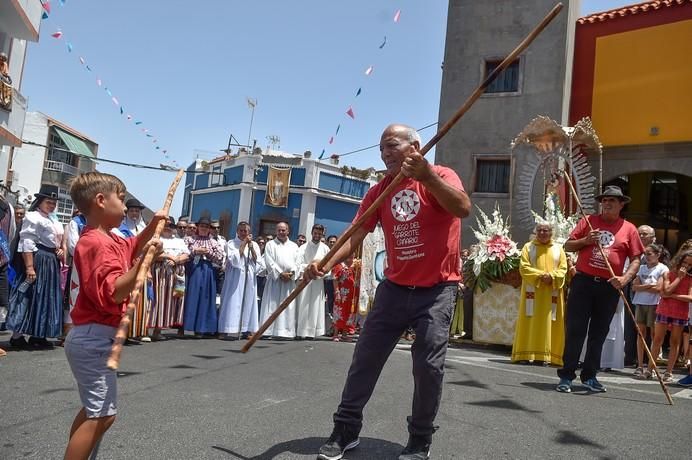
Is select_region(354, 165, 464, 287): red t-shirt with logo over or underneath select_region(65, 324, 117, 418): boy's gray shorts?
over

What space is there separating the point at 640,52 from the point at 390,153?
13.6 meters

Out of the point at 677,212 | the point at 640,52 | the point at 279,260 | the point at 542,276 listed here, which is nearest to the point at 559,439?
the point at 542,276

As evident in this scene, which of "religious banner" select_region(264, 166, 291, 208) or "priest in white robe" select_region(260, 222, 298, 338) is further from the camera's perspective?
"religious banner" select_region(264, 166, 291, 208)

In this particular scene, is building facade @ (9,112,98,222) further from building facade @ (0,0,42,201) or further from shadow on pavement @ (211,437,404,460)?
shadow on pavement @ (211,437,404,460)

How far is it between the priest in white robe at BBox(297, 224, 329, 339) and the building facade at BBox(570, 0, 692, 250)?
A: 8.17 metres

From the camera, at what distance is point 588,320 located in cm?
603

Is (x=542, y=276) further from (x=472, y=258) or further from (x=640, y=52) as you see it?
(x=640, y=52)

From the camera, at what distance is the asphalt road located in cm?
348

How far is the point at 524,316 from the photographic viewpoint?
27.6 feet

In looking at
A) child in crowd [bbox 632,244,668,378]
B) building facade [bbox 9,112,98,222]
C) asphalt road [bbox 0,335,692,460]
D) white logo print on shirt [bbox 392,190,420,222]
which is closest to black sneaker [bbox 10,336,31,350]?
asphalt road [bbox 0,335,692,460]

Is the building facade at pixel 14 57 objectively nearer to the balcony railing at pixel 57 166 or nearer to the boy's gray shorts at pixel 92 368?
the boy's gray shorts at pixel 92 368

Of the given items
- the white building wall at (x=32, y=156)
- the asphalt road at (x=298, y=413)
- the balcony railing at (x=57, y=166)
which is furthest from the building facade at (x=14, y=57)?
the balcony railing at (x=57, y=166)

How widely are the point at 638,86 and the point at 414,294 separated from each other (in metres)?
13.4

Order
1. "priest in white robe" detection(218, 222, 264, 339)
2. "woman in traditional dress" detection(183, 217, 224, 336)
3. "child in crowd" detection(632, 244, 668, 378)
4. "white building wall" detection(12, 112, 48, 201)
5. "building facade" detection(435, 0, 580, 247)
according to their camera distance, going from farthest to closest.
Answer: "white building wall" detection(12, 112, 48, 201)
"building facade" detection(435, 0, 580, 247)
"priest in white robe" detection(218, 222, 264, 339)
"woman in traditional dress" detection(183, 217, 224, 336)
"child in crowd" detection(632, 244, 668, 378)
